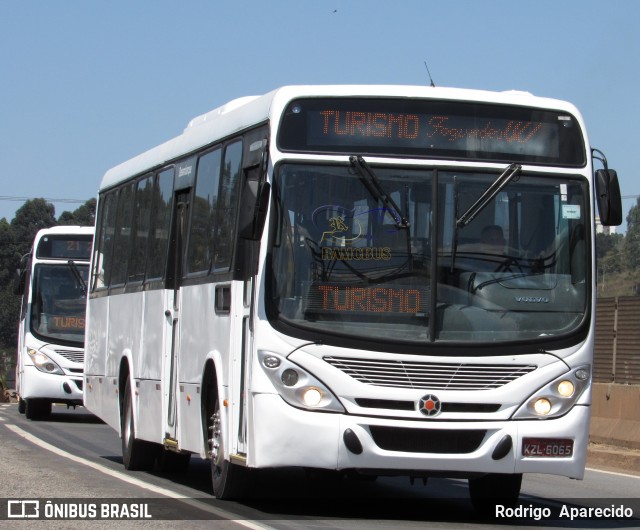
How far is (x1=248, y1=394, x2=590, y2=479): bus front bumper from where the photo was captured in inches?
414

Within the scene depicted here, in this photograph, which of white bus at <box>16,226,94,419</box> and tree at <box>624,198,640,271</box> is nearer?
white bus at <box>16,226,94,419</box>

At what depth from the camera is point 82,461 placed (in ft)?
54.4

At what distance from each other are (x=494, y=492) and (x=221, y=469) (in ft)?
7.59

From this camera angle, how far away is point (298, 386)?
34.7 ft

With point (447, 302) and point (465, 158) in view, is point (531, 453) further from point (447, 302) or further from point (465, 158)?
point (465, 158)

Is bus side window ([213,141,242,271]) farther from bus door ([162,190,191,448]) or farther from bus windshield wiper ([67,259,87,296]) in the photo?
bus windshield wiper ([67,259,87,296])

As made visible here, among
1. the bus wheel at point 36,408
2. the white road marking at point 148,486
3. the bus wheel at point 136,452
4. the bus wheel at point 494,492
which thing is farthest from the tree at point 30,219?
the bus wheel at point 494,492

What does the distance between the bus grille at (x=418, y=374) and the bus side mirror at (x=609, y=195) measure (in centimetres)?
154

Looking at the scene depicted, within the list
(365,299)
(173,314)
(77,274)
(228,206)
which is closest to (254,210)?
(365,299)

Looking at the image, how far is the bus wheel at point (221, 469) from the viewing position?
11883 millimetres

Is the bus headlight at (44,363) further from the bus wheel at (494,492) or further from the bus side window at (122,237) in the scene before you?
the bus wheel at (494,492)

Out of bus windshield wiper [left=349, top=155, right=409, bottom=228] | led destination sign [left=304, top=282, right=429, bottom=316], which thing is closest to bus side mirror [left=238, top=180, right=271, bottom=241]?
led destination sign [left=304, top=282, right=429, bottom=316]

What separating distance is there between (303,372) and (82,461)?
6.70m

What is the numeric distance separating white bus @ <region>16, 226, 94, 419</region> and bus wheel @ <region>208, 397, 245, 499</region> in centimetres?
1556
